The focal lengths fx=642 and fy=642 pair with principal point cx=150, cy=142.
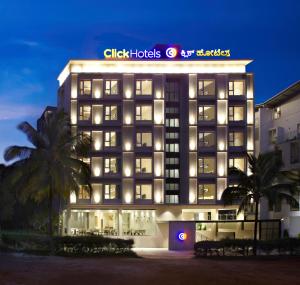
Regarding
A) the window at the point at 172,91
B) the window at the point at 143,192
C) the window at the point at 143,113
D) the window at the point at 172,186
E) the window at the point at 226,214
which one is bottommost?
the window at the point at 226,214

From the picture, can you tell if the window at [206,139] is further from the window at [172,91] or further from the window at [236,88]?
the window at [172,91]

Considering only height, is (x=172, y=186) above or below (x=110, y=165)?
below

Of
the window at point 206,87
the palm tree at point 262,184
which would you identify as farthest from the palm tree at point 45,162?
the window at point 206,87

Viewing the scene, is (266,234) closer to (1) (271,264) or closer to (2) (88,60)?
(1) (271,264)

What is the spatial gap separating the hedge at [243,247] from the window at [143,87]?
36670 millimetres

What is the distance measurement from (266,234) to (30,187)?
32.4m

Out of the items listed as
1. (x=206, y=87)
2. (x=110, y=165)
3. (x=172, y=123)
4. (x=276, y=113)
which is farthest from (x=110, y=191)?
(x=276, y=113)

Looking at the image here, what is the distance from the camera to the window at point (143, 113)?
91688mm

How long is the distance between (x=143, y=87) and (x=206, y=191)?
17500mm

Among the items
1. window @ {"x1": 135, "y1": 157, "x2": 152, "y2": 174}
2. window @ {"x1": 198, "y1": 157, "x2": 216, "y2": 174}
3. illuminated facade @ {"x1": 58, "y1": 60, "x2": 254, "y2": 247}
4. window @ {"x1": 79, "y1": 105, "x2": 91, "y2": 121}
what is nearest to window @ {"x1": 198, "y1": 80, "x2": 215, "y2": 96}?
illuminated facade @ {"x1": 58, "y1": 60, "x2": 254, "y2": 247}

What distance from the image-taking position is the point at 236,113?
92.9 m

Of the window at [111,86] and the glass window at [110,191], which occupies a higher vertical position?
the window at [111,86]

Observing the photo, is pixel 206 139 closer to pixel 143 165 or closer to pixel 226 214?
pixel 143 165

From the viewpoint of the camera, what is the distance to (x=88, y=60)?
9281cm
